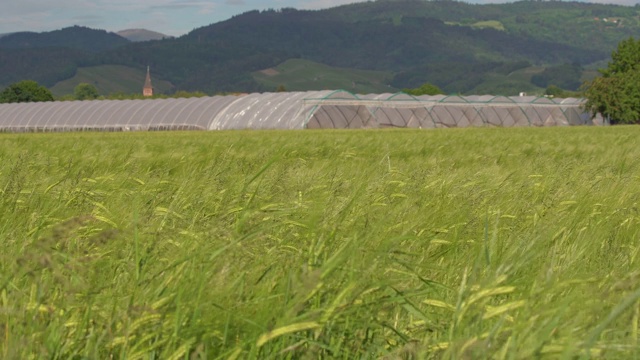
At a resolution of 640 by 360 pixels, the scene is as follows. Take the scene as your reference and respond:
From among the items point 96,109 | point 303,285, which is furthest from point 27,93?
point 303,285

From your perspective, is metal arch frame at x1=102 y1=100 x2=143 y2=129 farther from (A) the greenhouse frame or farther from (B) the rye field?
(B) the rye field

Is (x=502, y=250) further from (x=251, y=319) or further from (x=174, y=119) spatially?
(x=174, y=119)

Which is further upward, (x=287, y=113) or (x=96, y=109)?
(x=287, y=113)

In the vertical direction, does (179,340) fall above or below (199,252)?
below

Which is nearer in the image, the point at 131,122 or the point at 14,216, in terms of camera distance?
the point at 14,216

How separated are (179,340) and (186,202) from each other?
99.8 inches

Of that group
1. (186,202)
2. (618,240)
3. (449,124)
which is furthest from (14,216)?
(449,124)

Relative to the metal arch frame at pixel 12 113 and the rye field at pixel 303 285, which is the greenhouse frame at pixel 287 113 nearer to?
the metal arch frame at pixel 12 113

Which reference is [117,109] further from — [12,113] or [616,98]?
[616,98]

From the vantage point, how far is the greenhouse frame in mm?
50094

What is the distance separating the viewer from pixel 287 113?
4931cm

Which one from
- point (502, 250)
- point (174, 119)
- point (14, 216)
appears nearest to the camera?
point (502, 250)

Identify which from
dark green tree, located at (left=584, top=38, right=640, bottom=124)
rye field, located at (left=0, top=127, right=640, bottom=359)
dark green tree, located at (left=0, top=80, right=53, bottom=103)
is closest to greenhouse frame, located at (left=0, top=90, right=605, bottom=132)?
dark green tree, located at (left=584, top=38, right=640, bottom=124)

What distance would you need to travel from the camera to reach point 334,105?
1991 inches
